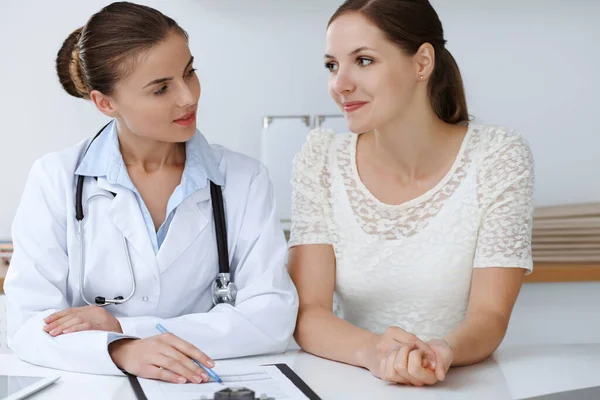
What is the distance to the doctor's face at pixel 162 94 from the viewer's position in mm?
1632

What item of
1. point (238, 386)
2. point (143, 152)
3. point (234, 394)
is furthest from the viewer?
point (143, 152)

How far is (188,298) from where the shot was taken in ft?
5.49

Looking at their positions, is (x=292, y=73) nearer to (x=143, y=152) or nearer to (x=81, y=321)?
(x=143, y=152)

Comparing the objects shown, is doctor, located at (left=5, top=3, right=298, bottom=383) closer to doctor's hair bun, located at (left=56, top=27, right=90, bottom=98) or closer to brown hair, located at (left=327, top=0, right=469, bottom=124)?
→ doctor's hair bun, located at (left=56, top=27, right=90, bottom=98)

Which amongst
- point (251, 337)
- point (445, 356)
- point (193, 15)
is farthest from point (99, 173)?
point (193, 15)

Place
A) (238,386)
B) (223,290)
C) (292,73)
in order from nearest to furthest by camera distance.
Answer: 1. (238,386)
2. (223,290)
3. (292,73)

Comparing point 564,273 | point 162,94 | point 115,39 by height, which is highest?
point 115,39

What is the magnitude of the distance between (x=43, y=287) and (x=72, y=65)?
19.5 inches

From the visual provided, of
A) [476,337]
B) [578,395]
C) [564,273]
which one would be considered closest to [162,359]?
[476,337]

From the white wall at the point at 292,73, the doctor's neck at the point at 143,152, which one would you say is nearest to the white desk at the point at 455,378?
the doctor's neck at the point at 143,152

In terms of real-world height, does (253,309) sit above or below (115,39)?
below

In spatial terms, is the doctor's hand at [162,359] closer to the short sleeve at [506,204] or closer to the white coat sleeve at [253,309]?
the white coat sleeve at [253,309]

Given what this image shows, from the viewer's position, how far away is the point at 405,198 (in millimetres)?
1793

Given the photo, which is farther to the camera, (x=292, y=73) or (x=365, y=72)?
(x=292, y=73)
